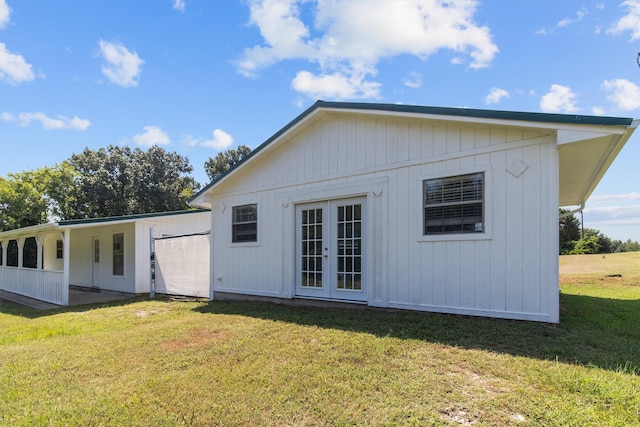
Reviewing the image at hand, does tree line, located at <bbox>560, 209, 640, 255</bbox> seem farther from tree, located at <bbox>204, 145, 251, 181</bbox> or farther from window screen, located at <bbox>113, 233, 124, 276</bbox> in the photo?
window screen, located at <bbox>113, 233, 124, 276</bbox>

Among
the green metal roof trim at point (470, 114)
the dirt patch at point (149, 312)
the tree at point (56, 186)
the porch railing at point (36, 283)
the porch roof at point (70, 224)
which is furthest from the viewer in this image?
the tree at point (56, 186)

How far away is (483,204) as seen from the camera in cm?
548

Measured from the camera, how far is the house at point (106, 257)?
33.8ft

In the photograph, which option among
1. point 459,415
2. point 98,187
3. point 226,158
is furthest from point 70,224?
point 226,158

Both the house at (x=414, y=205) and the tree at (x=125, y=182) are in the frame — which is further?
the tree at (x=125, y=182)

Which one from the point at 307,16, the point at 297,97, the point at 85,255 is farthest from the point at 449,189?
the point at 85,255

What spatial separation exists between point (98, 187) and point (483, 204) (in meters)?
27.2

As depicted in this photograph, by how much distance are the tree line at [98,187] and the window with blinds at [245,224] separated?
16.9m

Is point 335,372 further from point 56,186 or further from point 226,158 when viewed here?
point 226,158

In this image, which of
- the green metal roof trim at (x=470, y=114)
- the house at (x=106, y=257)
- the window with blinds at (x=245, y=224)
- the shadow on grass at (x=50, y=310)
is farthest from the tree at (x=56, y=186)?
the green metal roof trim at (x=470, y=114)

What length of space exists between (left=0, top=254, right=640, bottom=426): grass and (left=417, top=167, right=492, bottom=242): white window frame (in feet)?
4.00

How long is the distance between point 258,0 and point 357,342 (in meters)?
7.86

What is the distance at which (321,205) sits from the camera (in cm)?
749

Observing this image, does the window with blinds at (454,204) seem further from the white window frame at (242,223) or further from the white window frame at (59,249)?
the white window frame at (59,249)
